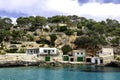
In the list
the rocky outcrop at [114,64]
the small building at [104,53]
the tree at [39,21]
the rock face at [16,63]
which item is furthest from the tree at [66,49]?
the tree at [39,21]

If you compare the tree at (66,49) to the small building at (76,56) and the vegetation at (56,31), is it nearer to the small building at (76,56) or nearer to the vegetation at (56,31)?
the vegetation at (56,31)

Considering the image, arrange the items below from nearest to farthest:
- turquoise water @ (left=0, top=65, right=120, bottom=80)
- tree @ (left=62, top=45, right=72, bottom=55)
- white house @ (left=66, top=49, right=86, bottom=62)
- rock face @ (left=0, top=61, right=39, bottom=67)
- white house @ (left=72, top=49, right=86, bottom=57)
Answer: turquoise water @ (left=0, top=65, right=120, bottom=80) → rock face @ (left=0, top=61, right=39, bottom=67) → white house @ (left=66, top=49, right=86, bottom=62) → white house @ (left=72, top=49, right=86, bottom=57) → tree @ (left=62, top=45, right=72, bottom=55)

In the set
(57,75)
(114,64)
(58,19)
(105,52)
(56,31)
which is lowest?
(57,75)

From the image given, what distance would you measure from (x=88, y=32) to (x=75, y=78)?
41.9 metres

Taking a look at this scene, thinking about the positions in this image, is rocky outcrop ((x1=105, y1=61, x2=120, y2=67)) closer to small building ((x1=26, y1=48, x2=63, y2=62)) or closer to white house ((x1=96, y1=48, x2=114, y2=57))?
white house ((x1=96, y1=48, x2=114, y2=57))

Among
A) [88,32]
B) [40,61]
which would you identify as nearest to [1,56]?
[40,61]

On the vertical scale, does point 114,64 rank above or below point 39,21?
below

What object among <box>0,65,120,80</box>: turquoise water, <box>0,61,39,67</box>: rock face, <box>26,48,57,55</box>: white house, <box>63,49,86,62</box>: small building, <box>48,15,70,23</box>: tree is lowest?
<box>0,65,120,80</box>: turquoise water

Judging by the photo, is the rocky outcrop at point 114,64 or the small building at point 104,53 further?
the small building at point 104,53

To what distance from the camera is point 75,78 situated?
38.8 meters

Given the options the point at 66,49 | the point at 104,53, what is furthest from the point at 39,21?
the point at 104,53

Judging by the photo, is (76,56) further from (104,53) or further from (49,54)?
(49,54)

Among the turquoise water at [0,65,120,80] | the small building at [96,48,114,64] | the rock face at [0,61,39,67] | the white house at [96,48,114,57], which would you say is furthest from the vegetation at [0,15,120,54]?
the turquoise water at [0,65,120,80]

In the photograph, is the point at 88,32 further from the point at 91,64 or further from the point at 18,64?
the point at 18,64
